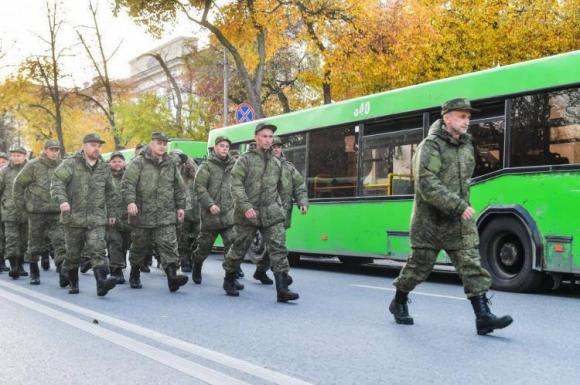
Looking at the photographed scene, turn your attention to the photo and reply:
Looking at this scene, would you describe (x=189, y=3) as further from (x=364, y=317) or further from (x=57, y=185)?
(x=364, y=317)

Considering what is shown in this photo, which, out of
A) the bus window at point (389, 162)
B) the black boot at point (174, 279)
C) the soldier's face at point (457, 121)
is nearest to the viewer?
the soldier's face at point (457, 121)

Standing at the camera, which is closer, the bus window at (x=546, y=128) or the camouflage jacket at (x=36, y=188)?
the bus window at (x=546, y=128)

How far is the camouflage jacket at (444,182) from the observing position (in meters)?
6.13

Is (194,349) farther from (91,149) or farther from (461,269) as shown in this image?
(91,149)

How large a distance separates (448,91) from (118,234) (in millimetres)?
5219

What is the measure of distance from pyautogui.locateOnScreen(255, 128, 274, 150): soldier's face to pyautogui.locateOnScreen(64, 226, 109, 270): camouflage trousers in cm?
215

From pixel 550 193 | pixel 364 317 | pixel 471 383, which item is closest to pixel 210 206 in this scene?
pixel 364 317

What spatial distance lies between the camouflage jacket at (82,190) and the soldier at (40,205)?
1.64m

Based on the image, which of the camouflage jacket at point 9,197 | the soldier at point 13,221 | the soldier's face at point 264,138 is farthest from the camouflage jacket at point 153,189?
the camouflage jacket at point 9,197

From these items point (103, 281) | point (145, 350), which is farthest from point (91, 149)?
point (145, 350)

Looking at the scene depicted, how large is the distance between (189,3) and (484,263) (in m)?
12.7

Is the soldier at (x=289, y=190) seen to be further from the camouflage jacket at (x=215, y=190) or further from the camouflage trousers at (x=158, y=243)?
the camouflage trousers at (x=158, y=243)

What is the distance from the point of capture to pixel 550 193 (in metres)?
8.89

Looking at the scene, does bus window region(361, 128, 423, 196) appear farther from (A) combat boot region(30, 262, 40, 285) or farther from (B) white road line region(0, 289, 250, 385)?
(B) white road line region(0, 289, 250, 385)
